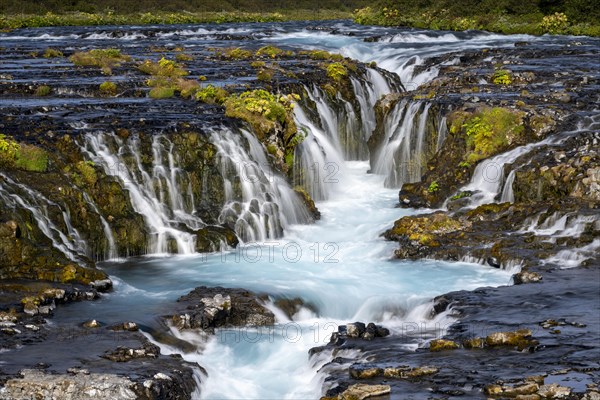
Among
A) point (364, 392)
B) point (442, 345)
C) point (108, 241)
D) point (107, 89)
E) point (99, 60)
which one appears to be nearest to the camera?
point (364, 392)

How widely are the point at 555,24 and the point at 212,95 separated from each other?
39.7 metres

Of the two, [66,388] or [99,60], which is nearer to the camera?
[66,388]

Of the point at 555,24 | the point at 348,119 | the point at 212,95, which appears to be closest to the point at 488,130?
the point at 348,119

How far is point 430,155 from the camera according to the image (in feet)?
105

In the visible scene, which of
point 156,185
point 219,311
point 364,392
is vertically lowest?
point 364,392

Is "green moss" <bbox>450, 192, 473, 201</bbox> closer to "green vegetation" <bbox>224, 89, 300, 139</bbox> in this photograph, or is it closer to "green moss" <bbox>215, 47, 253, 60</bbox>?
"green vegetation" <bbox>224, 89, 300, 139</bbox>

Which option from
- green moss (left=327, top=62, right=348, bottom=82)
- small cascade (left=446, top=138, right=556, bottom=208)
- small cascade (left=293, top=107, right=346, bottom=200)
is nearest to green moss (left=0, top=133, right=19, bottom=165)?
small cascade (left=293, top=107, right=346, bottom=200)

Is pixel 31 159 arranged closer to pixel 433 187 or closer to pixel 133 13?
pixel 433 187

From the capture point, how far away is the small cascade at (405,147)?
3234 cm

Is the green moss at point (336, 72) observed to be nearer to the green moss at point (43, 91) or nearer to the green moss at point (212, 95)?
the green moss at point (212, 95)

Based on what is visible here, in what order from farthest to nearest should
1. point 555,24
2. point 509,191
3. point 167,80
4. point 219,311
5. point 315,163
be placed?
1. point 555,24
2. point 167,80
3. point 315,163
4. point 509,191
5. point 219,311

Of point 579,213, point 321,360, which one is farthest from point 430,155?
point 321,360

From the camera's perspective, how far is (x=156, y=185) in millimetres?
26203

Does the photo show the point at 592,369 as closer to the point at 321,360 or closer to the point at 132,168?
the point at 321,360
